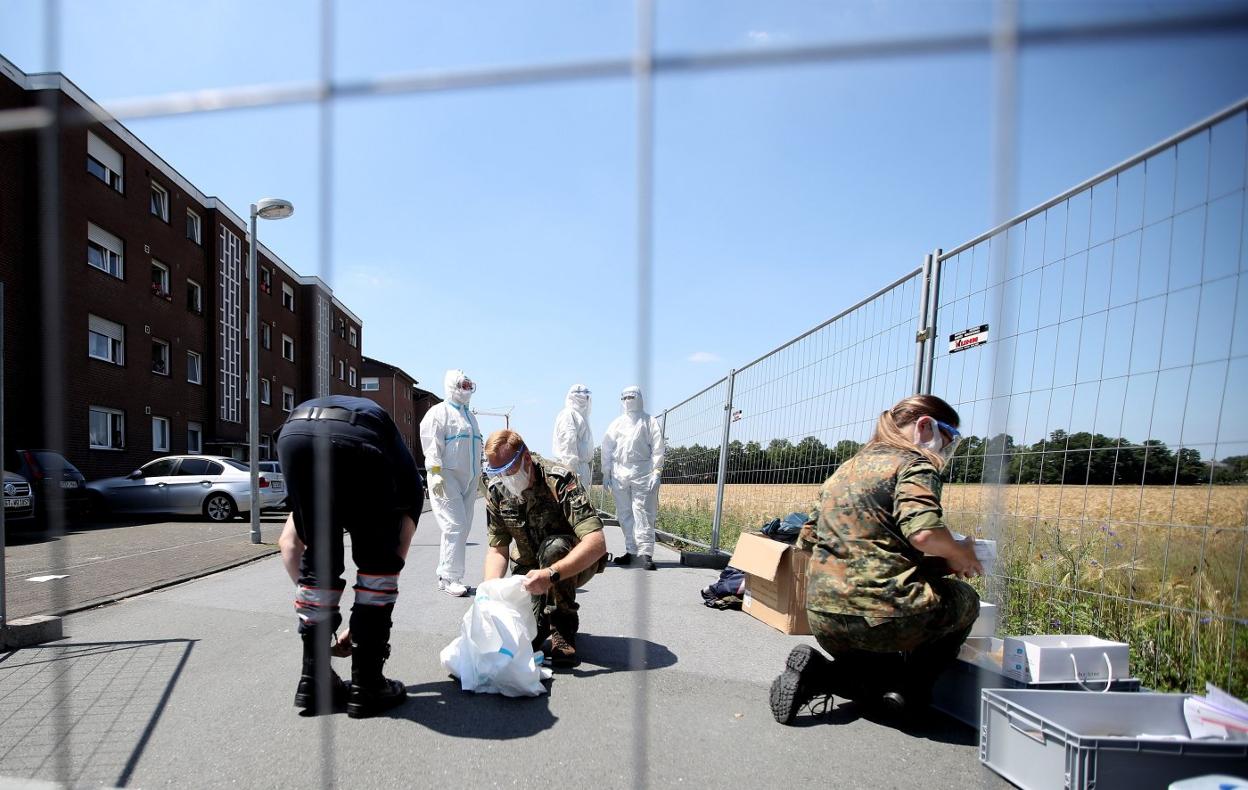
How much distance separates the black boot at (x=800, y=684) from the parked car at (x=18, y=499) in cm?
1111

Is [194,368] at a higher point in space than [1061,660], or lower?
lower

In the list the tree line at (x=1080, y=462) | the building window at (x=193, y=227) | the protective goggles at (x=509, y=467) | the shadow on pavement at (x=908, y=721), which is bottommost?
the shadow on pavement at (x=908, y=721)

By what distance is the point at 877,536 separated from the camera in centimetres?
260

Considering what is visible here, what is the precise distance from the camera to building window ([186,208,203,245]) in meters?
20.7

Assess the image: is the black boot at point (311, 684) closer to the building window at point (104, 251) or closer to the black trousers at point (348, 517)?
the black trousers at point (348, 517)

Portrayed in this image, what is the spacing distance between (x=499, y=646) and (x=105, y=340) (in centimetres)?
1809

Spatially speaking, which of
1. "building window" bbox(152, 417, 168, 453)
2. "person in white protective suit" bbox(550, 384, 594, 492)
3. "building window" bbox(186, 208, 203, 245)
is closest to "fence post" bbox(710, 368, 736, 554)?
"person in white protective suit" bbox(550, 384, 594, 492)

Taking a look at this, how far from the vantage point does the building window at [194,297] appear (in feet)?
68.4

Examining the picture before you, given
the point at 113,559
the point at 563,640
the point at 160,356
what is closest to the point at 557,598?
the point at 563,640

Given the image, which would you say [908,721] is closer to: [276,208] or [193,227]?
[276,208]

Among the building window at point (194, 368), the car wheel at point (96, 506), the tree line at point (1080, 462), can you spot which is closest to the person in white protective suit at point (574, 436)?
the tree line at point (1080, 462)

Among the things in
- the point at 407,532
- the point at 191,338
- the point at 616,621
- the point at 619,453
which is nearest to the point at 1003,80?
the point at 407,532

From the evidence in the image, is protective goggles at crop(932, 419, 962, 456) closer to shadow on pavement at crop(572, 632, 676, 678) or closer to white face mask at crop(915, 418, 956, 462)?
white face mask at crop(915, 418, 956, 462)

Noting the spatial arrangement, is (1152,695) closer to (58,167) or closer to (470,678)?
(470,678)
